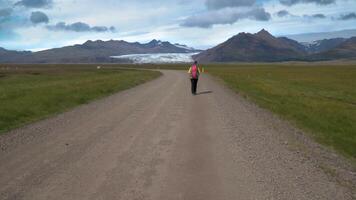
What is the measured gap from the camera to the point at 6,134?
49.1ft

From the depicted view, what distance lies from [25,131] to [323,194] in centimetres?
1094

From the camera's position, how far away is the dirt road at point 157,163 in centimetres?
782

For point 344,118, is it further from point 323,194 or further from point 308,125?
point 323,194

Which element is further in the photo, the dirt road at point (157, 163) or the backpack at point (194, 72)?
the backpack at point (194, 72)

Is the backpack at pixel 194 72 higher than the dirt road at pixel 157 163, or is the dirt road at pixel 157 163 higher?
the backpack at pixel 194 72

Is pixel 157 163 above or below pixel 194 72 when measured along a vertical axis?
below

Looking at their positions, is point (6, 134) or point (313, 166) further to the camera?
point (6, 134)

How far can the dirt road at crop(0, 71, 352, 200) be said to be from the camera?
7816mm

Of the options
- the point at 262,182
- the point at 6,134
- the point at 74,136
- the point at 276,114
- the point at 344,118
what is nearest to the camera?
the point at 262,182

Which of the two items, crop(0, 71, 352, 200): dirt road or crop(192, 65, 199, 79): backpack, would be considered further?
crop(192, 65, 199, 79): backpack

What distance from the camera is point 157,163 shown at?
9.85m

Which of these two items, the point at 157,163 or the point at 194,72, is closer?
the point at 157,163

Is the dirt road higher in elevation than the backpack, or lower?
lower

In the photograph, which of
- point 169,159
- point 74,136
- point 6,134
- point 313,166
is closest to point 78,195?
point 169,159
